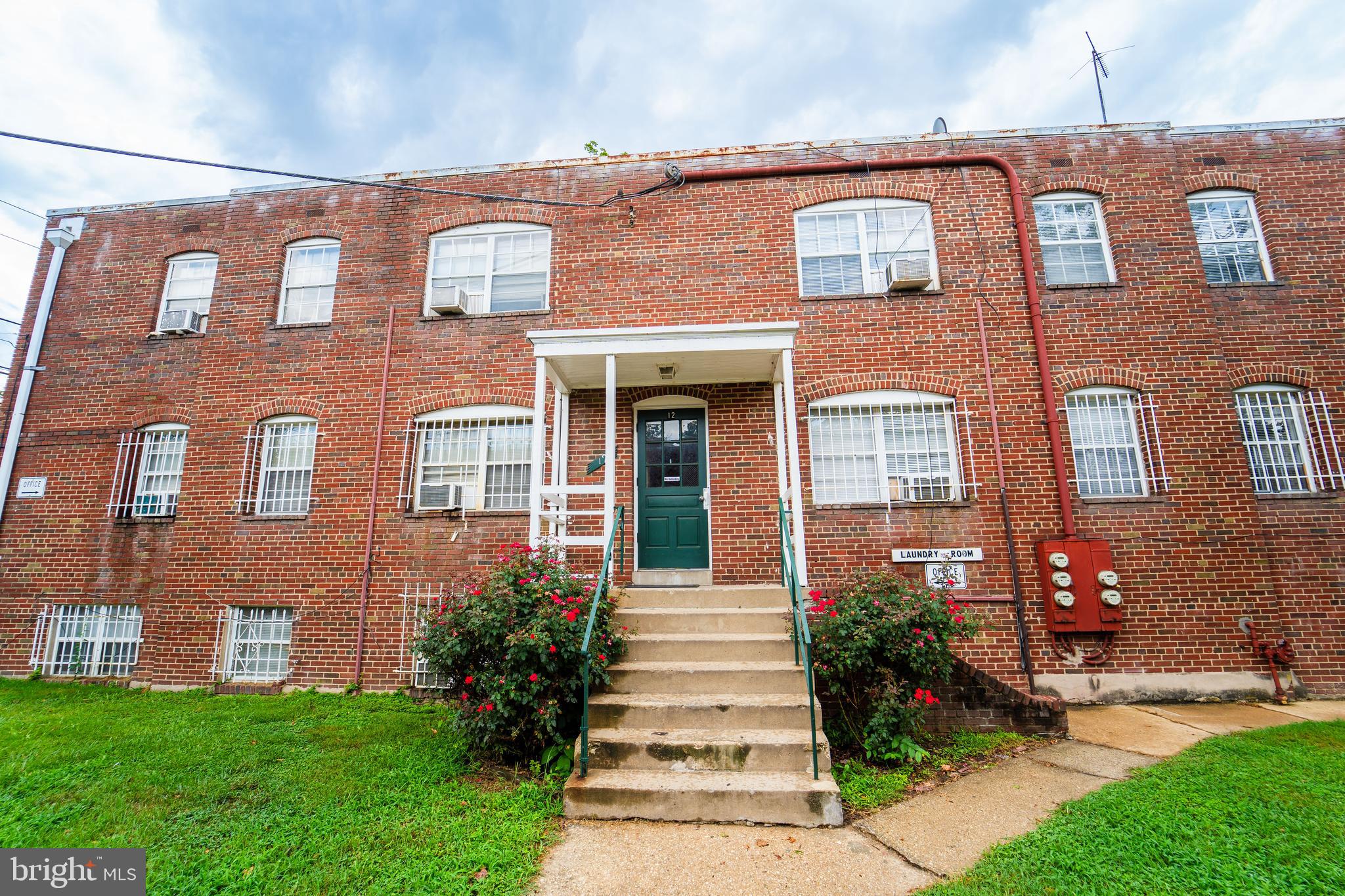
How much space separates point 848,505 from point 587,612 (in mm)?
3727

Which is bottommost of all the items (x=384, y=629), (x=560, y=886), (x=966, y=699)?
(x=560, y=886)

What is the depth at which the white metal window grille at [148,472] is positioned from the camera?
8555 millimetres

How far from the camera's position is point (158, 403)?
8.77 m

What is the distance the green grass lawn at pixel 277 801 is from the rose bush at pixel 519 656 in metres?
0.39

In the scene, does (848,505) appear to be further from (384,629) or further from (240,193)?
(240,193)

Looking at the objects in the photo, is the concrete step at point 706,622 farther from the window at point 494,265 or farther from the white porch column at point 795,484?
the window at point 494,265

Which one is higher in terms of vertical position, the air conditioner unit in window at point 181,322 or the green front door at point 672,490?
the air conditioner unit in window at point 181,322

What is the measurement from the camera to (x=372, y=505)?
778 centimetres

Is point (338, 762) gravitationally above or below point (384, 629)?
below

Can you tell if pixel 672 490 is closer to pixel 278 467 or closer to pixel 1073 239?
pixel 278 467

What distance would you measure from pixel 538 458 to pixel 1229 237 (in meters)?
9.79

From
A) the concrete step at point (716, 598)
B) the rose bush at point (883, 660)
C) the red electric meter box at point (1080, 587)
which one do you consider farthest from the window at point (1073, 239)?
the concrete step at point (716, 598)

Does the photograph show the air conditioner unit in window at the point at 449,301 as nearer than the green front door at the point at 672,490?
No

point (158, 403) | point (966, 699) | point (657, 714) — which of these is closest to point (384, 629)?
point (657, 714)
